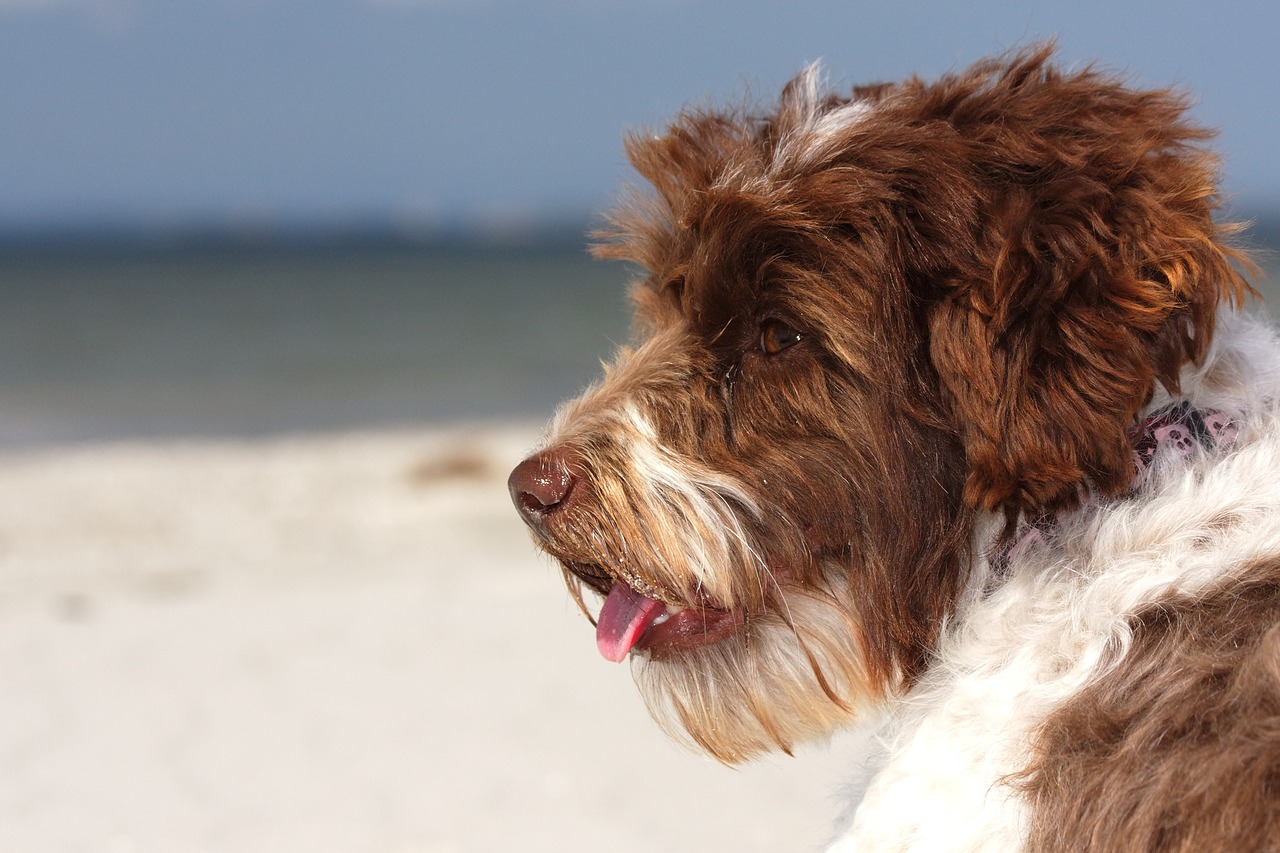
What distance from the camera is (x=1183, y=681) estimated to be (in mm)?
1851

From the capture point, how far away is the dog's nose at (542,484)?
2.51 metres

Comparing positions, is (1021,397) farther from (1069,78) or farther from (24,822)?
(24,822)

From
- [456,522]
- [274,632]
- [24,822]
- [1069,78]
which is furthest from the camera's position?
[456,522]

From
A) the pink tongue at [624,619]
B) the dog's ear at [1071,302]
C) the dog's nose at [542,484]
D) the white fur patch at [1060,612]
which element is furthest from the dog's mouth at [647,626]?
the dog's ear at [1071,302]

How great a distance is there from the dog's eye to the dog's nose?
48 cm

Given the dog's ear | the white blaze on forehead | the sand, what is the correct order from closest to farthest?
the dog's ear < the white blaze on forehead < the sand

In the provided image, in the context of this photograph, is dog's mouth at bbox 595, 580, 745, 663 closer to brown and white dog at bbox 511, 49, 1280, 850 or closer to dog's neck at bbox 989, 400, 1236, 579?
brown and white dog at bbox 511, 49, 1280, 850

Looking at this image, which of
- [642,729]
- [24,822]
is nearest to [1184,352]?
[642,729]

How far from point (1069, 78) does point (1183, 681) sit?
4.00 feet

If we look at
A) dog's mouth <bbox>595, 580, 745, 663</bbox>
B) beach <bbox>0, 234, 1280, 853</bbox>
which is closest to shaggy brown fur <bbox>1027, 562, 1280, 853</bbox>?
dog's mouth <bbox>595, 580, 745, 663</bbox>

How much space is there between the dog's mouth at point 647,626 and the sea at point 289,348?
3.38ft

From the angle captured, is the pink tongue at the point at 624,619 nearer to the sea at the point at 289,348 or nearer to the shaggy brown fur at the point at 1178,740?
the shaggy brown fur at the point at 1178,740

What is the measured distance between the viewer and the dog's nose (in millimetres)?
2506

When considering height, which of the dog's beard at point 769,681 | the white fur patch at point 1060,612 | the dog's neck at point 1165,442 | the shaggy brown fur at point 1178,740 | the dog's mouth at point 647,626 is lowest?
the shaggy brown fur at point 1178,740
